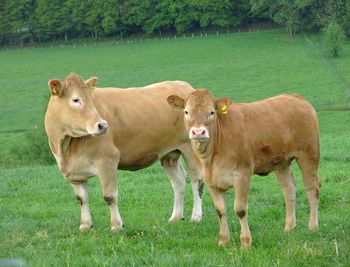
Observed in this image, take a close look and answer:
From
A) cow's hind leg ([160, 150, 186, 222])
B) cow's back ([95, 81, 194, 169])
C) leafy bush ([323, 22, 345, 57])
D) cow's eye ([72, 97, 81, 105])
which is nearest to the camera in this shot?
cow's eye ([72, 97, 81, 105])

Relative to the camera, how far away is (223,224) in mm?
8219

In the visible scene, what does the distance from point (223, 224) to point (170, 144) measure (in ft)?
8.28

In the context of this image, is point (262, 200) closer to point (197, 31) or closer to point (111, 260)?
point (111, 260)

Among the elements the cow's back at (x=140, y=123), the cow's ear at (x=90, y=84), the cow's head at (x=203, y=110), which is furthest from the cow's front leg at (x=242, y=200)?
the cow's ear at (x=90, y=84)

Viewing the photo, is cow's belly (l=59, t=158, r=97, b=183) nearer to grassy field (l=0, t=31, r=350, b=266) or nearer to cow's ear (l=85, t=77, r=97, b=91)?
grassy field (l=0, t=31, r=350, b=266)

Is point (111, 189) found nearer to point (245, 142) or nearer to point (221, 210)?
point (221, 210)

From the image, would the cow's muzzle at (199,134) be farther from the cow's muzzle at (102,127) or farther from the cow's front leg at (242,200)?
the cow's muzzle at (102,127)

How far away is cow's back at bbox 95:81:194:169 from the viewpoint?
992 centimetres

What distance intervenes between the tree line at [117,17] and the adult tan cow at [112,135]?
90151mm

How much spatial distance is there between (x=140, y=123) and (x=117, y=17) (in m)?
106

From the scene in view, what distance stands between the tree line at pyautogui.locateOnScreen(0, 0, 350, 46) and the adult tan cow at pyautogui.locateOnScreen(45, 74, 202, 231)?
90.2 meters

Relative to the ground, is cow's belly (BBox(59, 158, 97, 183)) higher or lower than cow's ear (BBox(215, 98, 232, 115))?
lower

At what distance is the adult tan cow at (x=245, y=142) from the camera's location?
8078 mm

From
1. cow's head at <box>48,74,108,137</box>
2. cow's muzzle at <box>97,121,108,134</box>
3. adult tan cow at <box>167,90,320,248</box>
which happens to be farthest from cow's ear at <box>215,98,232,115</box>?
cow's head at <box>48,74,108,137</box>
